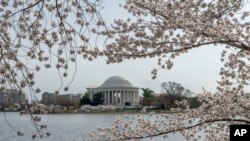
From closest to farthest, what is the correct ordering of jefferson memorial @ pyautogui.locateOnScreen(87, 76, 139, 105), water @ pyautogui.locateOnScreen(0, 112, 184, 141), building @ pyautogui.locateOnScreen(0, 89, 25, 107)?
building @ pyautogui.locateOnScreen(0, 89, 25, 107) → water @ pyautogui.locateOnScreen(0, 112, 184, 141) → jefferson memorial @ pyautogui.locateOnScreen(87, 76, 139, 105)

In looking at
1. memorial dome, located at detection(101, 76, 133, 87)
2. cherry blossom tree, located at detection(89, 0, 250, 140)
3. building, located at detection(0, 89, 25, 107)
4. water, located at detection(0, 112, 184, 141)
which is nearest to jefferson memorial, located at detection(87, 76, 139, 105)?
memorial dome, located at detection(101, 76, 133, 87)

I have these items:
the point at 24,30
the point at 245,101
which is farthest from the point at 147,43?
the point at 24,30

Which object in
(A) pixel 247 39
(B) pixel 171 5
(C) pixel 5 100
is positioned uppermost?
(B) pixel 171 5

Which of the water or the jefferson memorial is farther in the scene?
the jefferson memorial

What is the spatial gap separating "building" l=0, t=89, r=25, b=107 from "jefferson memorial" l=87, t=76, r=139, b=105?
317 feet

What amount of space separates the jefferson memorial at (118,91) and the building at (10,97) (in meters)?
96.6

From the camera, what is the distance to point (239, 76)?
701 cm

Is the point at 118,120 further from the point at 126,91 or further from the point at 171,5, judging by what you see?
the point at 126,91

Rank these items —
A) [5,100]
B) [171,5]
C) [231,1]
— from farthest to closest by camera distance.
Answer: [171,5] < [231,1] < [5,100]

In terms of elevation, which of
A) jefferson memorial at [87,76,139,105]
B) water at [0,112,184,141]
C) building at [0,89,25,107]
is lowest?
water at [0,112,184,141]

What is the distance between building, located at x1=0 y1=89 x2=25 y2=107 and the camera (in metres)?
3.30

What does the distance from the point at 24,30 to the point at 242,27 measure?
11.7 feet

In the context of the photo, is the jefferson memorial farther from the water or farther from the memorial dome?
the water

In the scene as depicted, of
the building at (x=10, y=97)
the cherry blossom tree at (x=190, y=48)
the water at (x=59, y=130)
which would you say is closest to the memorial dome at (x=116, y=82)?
the water at (x=59, y=130)
